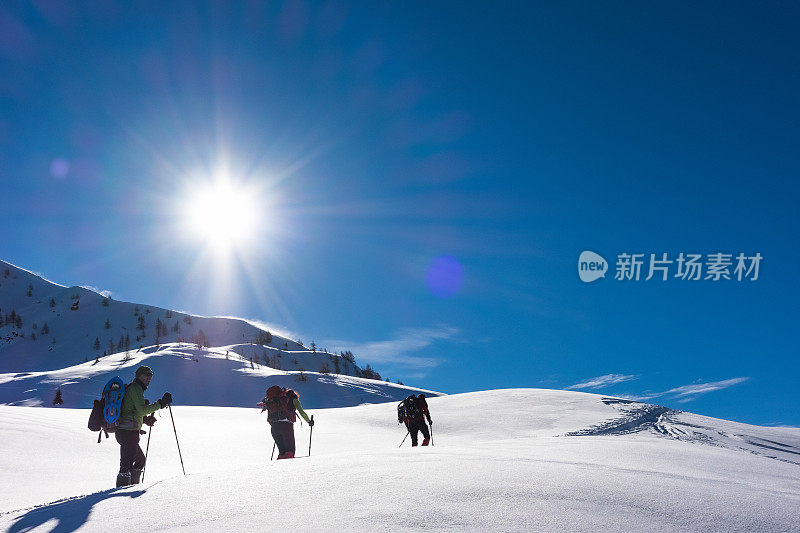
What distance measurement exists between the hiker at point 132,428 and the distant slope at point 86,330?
166 feet

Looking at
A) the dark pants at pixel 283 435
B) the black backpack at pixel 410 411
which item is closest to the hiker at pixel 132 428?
the dark pants at pixel 283 435

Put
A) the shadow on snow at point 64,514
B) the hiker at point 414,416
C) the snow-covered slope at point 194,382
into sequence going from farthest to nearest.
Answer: the snow-covered slope at point 194,382 → the hiker at point 414,416 → the shadow on snow at point 64,514

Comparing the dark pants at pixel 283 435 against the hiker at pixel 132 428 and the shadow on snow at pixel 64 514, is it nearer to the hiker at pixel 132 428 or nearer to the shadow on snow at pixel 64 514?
the hiker at pixel 132 428

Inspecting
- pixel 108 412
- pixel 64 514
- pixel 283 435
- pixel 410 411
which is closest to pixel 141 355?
pixel 410 411

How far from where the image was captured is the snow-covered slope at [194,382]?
29.8 m

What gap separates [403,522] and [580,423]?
560 inches

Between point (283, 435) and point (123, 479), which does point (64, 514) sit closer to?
point (123, 479)

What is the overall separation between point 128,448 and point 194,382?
106 ft

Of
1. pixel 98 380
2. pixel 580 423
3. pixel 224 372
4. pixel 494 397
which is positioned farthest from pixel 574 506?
pixel 224 372

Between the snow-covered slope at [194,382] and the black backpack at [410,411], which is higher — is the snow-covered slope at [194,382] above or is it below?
below

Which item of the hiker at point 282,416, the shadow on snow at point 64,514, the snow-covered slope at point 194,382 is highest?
the hiker at point 282,416

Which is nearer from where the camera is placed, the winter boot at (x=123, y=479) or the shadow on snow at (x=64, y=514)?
the shadow on snow at (x=64, y=514)

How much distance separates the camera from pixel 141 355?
1634 inches

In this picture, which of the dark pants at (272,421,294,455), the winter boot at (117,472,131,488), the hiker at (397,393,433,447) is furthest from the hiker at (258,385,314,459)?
the hiker at (397,393,433,447)
